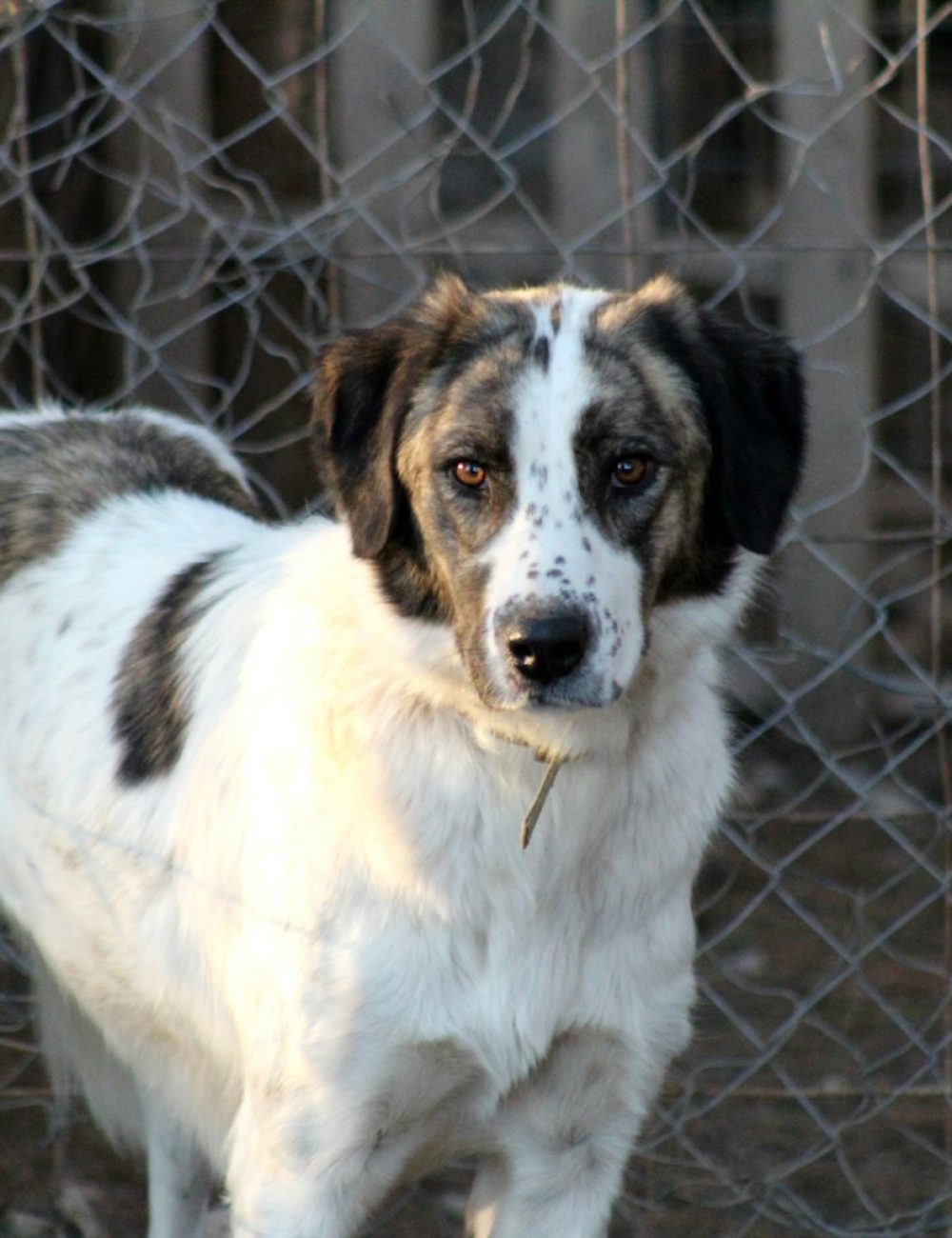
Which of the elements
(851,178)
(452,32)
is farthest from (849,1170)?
(452,32)

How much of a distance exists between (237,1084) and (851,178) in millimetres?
3600

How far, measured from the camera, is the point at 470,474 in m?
2.34

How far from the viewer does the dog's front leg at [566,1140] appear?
98.5 inches

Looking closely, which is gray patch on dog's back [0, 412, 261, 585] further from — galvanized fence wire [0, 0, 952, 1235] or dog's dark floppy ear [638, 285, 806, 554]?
dog's dark floppy ear [638, 285, 806, 554]

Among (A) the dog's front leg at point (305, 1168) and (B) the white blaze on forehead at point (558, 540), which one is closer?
(B) the white blaze on forehead at point (558, 540)

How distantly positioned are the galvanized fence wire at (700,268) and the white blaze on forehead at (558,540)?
4.42 feet

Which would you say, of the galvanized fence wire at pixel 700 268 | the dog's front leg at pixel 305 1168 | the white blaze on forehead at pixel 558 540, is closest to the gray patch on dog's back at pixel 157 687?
the dog's front leg at pixel 305 1168

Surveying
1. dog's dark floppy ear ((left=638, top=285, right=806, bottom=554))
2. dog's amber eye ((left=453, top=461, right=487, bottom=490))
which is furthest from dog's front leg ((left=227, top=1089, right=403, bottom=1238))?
dog's dark floppy ear ((left=638, top=285, right=806, bottom=554))

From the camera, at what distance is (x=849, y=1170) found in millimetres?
3248

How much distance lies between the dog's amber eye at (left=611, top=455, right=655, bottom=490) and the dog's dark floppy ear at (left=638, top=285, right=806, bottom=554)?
15 centimetres

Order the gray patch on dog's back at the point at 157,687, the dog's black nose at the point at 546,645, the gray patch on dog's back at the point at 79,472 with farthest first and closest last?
the gray patch on dog's back at the point at 79,472
the gray patch on dog's back at the point at 157,687
the dog's black nose at the point at 546,645

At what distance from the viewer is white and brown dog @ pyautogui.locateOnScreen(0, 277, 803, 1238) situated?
7.59ft

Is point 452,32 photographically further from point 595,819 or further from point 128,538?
point 595,819

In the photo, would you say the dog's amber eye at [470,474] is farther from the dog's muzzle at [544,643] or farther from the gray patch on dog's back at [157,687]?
the gray patch on dog's back at [157,687]
